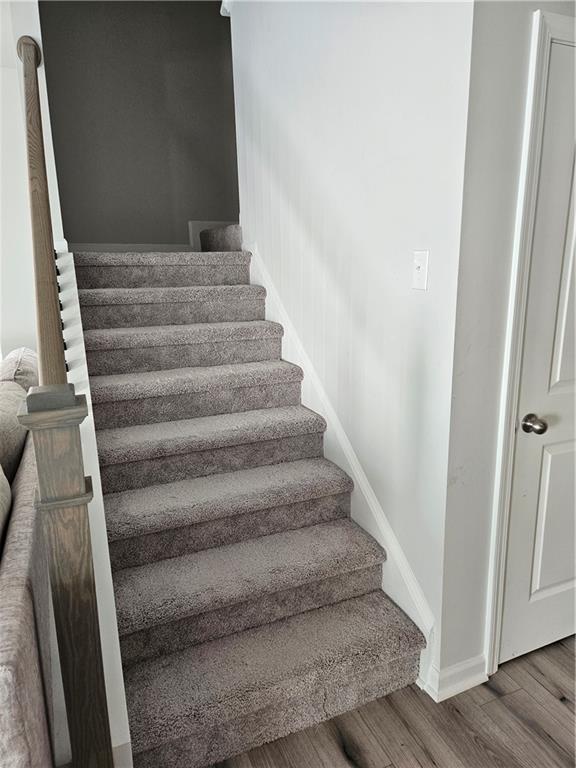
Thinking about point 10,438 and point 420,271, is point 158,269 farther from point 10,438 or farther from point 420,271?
point 420,271

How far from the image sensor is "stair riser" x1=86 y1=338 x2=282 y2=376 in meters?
2.37

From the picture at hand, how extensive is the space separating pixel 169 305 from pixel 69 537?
177 centimetres

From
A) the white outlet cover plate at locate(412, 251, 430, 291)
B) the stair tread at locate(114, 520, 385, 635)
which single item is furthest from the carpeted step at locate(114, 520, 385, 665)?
the white outlet cover plate at locate(412, 251, 430, 291)

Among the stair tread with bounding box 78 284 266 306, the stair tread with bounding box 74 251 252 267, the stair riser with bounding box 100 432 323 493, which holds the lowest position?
the stair riser with bounding box 100 432 323 493

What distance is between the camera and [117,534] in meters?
1.78

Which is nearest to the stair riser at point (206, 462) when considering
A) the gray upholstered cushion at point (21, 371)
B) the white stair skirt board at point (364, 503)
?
the white stair skirt board at point (364, 503)

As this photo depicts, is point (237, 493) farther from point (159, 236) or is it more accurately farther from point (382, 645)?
point (159, 236)

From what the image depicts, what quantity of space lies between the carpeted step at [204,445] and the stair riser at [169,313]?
24.0 inches

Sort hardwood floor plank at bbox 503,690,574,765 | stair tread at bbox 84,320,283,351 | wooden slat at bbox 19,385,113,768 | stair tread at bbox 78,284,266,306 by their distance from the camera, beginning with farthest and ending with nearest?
1. stair tread at bbox 78,284,266,306
2. stair tread at bbox 84,320,283,351
3. hardwood floor plank at bbox 503,690,574,765
4. wooden slat at bbox 19,385,113,768

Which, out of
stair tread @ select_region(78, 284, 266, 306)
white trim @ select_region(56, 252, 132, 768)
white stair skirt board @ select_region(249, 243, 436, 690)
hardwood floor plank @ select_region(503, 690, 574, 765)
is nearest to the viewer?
white trim @ select_region(56, 252, 132, 768)

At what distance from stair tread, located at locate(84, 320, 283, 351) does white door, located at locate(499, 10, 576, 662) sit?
4.29 feet

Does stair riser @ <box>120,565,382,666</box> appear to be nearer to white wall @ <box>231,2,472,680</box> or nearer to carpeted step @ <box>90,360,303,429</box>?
white wall @ <box>231,2,472,680</box>

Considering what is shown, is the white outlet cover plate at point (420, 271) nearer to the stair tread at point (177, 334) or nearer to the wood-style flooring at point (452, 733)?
the stair tread at point (177, 334)

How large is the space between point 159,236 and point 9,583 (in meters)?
3.77
